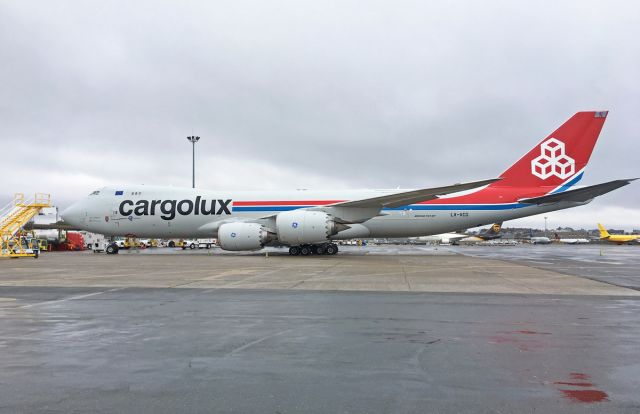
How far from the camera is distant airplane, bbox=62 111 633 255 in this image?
26219 mm

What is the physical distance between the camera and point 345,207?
26734 millimetres

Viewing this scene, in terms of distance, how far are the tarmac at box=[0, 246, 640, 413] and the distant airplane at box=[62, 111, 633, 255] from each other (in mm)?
15414

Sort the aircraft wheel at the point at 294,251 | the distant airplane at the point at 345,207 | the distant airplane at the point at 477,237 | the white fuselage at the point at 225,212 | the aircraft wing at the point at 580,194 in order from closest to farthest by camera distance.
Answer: the aircraft wing at the point at 580,194, the distant airplane at the point at 345,207, the white fuselage at the point at 225,212, the aircraft wheel at the point at 294,251, the distant airplane at the point at 477,237

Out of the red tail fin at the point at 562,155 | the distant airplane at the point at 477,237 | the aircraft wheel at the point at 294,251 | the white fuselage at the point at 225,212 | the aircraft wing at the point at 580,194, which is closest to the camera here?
the aircraft wing at the point at 580,194

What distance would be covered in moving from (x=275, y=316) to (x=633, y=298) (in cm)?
758

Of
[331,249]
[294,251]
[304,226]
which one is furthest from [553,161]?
[294,251]

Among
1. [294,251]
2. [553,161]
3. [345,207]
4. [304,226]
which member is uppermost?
[553,161]

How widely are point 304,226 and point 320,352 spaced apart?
2034 cm

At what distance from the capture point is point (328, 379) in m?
4.48

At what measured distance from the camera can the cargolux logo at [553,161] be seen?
27.3 meters

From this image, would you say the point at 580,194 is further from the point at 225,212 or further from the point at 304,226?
the point at 225,212

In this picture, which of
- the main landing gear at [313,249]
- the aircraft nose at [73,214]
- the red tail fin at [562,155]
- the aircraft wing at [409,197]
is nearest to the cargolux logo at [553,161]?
the red tail fin at [562,155]

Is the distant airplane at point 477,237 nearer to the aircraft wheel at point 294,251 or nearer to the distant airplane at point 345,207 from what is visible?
the distant airplane at point 345,207

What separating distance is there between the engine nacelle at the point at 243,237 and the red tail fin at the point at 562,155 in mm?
13656
